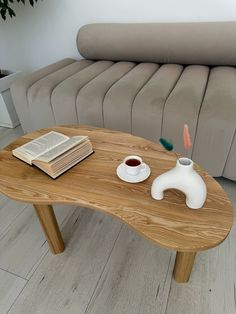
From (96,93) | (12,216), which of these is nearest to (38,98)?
(96,93)

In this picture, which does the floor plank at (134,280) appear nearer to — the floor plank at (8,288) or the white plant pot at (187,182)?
the floor plank at (8,288)

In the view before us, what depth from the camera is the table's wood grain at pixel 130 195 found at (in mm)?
632

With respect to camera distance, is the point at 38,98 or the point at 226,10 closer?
the point at 38,98

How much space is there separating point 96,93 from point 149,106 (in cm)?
32

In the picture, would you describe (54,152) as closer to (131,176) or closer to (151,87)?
(131,176)

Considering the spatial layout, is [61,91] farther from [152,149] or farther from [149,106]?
[152,149]

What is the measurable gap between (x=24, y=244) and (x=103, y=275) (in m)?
0.41

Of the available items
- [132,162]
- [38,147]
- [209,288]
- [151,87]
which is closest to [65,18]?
[151,87]

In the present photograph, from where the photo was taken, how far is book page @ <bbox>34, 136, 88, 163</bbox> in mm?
807

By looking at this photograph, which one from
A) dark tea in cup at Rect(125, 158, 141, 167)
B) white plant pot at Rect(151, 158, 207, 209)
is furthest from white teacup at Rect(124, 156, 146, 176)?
white plant pot at Rect(151, 158, 207, 209)

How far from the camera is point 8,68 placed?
95.0 inches

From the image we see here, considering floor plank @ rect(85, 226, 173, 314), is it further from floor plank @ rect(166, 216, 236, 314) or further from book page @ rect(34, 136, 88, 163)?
book page @ rect(34, 136, 88, 163)

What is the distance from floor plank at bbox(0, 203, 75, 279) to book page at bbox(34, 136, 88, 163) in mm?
494

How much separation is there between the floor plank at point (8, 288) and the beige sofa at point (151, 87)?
861 mm
